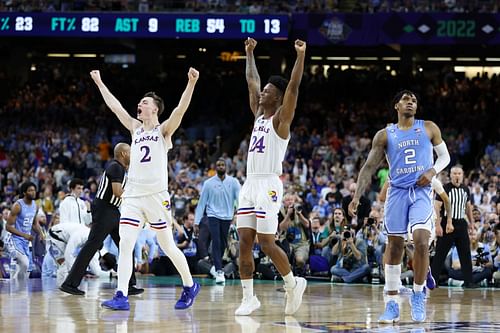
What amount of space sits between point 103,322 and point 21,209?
853 cm

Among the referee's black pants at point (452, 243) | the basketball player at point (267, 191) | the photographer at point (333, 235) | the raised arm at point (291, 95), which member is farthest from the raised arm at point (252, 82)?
the photographer at point (333, 235)

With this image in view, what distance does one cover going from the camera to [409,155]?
10734mm

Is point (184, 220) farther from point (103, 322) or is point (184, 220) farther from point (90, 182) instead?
point (103, 322)

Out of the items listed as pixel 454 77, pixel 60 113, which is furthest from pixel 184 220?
pixel 454 77

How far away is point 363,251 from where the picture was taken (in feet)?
58.9

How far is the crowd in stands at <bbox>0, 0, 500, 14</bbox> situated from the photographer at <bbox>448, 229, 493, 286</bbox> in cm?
1158

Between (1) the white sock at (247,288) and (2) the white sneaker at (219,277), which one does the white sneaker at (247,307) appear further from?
(2) the white sneaker at (219,277)

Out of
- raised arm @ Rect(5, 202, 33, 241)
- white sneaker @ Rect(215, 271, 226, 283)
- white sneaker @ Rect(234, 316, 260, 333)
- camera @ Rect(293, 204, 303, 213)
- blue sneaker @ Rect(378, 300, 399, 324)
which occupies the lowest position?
white sneaker @ Rect(234, 316, 260, 333)

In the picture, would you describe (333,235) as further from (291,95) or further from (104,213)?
(291,95)

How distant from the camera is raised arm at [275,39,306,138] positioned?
1057 centimetres

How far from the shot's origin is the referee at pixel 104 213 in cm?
1332

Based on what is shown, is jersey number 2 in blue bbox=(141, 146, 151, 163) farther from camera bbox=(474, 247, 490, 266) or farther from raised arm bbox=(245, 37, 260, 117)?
camera bbox=(474, 247, 490, 266)

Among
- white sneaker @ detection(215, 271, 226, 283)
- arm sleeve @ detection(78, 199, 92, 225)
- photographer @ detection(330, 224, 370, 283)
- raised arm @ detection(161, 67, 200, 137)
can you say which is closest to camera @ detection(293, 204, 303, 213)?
photographer @ detection(330, 224, 370, 283)

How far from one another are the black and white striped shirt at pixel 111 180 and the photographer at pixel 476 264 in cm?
657
